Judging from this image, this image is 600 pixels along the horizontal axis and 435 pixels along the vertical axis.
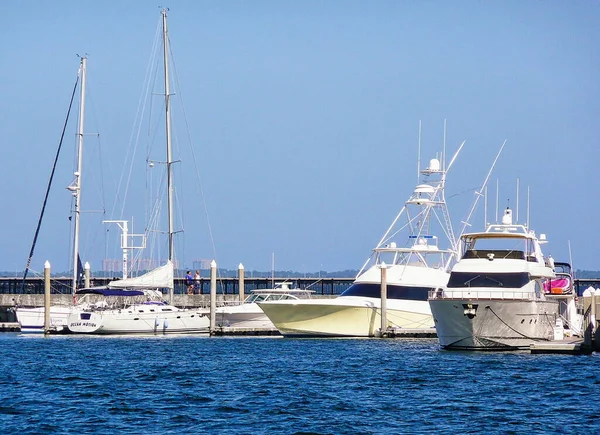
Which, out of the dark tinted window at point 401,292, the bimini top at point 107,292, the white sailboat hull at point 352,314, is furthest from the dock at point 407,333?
the bimini top at point 107,292

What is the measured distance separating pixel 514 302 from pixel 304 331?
14424mm

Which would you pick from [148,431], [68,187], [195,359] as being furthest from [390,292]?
[148,431]

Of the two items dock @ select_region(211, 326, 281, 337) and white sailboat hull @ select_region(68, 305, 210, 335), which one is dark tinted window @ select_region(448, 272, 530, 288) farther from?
white sailboat hull @ select_region(68, 305, 210, 335)

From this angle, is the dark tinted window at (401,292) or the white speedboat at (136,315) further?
the white speedboat at (136,315)

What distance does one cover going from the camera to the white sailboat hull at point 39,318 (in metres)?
56.6

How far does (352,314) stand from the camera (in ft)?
171

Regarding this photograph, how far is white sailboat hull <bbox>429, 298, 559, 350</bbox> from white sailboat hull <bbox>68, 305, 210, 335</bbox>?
722 inches

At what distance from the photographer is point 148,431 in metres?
24.7

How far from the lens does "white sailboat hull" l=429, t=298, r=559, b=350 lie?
40969mm

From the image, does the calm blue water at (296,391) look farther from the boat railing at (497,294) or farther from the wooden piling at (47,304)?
the wooden piling at (47,304)

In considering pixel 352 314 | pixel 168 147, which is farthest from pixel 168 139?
pixel 352 314

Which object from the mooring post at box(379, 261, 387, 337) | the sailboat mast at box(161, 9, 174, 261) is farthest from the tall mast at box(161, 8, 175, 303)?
the mooring post at box(379, 261, 387, 337)

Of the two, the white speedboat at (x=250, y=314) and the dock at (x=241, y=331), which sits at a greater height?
the white speedboat at (x=250, y=314)

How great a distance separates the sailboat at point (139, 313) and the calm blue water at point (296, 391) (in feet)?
30.7
